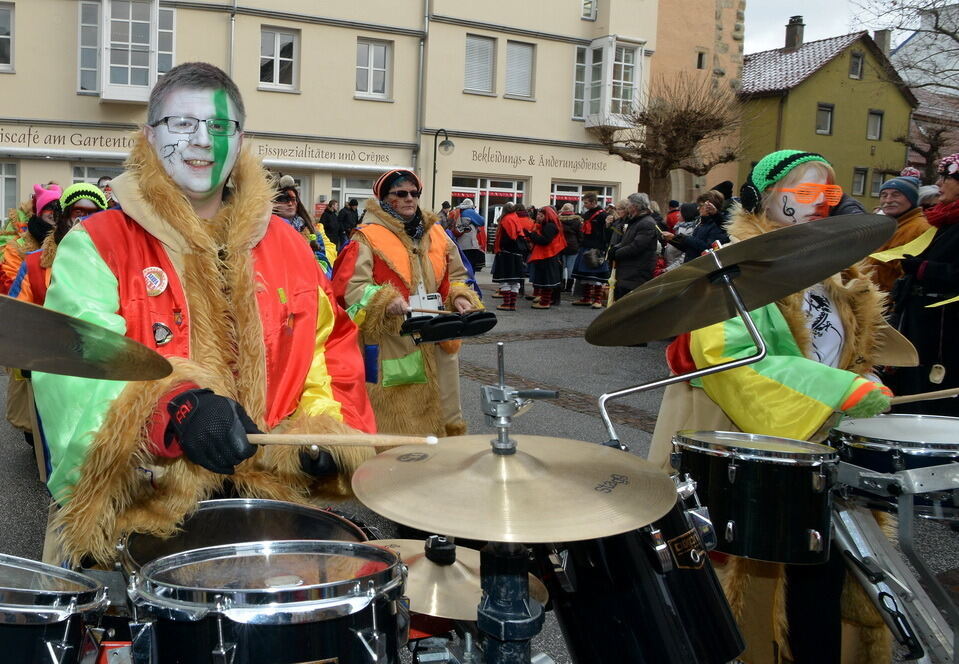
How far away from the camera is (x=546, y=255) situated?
13.7 m

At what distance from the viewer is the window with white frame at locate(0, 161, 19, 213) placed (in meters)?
19.3

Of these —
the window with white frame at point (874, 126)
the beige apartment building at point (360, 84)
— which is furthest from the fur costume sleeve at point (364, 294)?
the window with white frame at point (874, 126)

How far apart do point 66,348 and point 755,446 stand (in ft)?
5.76

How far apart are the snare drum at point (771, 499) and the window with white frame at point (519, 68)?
71.4 ft

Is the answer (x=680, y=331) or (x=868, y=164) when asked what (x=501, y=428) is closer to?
(x=680, y=331)

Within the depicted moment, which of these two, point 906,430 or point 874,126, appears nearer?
point 906,430

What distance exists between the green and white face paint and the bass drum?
1.24m

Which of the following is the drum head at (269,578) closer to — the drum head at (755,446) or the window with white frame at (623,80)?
the drum head at (755,446)

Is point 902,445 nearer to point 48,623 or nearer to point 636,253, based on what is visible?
point 48,623

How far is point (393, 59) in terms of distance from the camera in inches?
854

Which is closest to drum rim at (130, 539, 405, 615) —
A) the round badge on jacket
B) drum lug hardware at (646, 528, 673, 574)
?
drum lug hardware at (646, 528, 673, 574)

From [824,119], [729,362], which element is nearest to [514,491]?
[729,362]

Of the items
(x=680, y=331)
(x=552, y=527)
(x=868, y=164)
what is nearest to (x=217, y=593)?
(x=552, y=527)

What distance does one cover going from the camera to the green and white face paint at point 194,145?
220 cm
